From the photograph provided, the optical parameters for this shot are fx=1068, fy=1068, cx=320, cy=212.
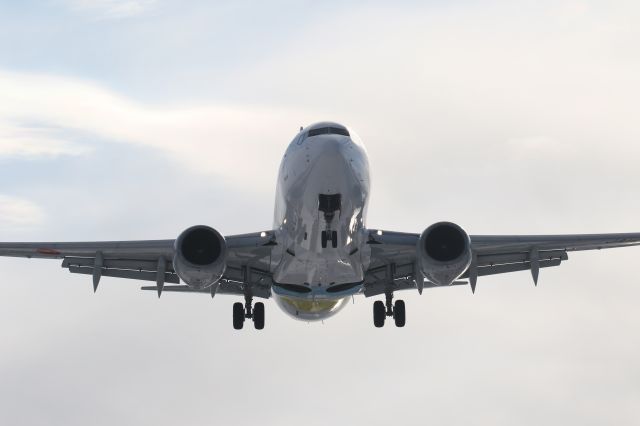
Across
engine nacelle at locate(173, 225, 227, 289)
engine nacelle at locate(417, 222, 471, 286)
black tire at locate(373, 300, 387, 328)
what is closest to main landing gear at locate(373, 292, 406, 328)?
black tire at locate(373, 300, 387, 328)

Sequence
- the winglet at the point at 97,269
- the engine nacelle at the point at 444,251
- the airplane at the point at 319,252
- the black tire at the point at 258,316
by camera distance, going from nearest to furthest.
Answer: the airplane at the point at 319,252 → the engine nacelle at the point at 444,251 → the winglet at the point at 97,269 → the black tire at the point at 258,316

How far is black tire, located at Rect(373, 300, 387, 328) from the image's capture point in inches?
1388

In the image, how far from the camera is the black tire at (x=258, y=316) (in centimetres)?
3572

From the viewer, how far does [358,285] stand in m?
32.0

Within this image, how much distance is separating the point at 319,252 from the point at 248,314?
7.05 meters

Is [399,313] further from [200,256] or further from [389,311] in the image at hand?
[200,256]

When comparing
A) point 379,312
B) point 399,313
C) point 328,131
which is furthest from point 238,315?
point 328,131

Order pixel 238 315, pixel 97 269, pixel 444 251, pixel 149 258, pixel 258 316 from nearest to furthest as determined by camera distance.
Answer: pixel 444 251 < pixel 97 269 < pixel 149 258 < pixel 238 315 < pixel 258 316

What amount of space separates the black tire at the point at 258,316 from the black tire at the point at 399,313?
447cm

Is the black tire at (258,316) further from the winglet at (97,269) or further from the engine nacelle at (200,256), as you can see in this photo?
the engine nacelle at (200,256)

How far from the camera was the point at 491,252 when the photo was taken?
34188 millimetres

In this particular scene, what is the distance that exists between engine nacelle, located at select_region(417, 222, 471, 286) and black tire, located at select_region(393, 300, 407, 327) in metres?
5.68

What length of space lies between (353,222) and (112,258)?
908 centimetres

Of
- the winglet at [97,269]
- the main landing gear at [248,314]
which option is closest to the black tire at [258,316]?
the main landing gear at [248,314]
